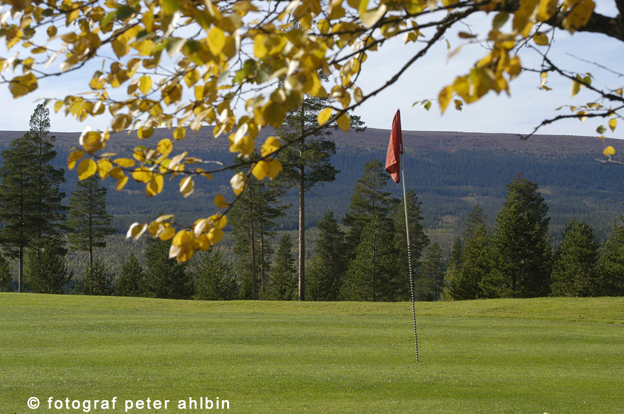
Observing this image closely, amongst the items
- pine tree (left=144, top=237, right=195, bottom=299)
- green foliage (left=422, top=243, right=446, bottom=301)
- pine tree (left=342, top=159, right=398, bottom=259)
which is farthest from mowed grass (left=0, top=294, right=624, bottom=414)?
green foliage (left=422, top=243, right=446, bottom=301)

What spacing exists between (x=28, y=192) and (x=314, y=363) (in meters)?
37.6

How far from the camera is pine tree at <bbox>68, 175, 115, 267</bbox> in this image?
144 ft

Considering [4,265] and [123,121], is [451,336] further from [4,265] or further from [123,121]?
[4,265]

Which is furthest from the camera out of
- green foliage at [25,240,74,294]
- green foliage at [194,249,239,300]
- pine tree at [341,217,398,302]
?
green foliage at [194,249,239,300]

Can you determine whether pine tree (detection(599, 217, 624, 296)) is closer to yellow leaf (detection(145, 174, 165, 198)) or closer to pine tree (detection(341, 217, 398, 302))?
pine tree (detection(341, 217, 398, 302))

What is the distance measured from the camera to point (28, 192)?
38.2 metres

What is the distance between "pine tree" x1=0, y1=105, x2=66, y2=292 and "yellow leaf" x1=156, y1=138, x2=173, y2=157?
40212mm

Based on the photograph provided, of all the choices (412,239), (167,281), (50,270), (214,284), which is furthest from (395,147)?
(412,239)

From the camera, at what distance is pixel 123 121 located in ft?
6.04

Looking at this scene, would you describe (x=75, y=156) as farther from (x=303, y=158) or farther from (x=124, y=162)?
(x=303, y=158)

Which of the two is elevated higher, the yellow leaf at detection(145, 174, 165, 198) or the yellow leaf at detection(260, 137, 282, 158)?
the yellow leaf at detection(260, 137, 282, 158)

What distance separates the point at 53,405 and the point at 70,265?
139m

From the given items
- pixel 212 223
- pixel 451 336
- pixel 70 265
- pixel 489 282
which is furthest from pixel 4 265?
pixel 70 265

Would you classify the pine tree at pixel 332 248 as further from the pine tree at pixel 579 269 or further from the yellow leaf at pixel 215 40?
the yellow leaf at pixel 215 40
